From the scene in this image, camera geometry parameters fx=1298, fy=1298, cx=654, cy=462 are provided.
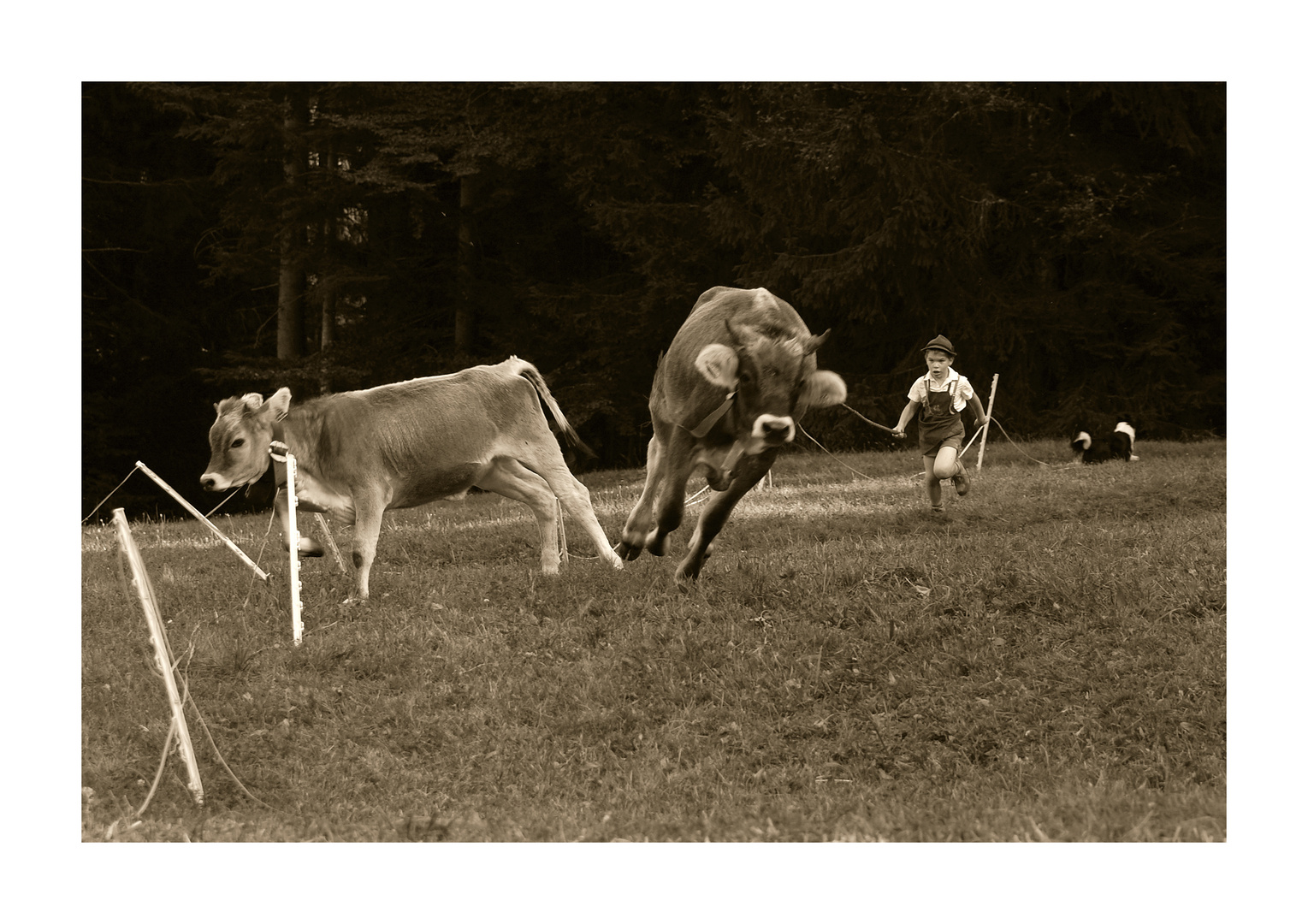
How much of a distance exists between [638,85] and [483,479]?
14480 mm

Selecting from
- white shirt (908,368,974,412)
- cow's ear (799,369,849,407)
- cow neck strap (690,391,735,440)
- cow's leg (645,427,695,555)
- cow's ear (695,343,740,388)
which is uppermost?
white shirt (908,368,974,412)

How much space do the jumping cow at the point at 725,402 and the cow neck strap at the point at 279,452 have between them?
118 inches

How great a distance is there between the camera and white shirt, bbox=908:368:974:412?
12.5 m

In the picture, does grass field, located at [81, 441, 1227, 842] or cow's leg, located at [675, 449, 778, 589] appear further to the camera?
cow's leg, located at [675, 449, 778, 589]

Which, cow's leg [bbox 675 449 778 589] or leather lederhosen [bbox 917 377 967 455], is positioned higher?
leather lederhosen [bbox 917 377 967 455]

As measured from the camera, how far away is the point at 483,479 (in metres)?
10.3

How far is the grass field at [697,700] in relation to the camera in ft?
21.1

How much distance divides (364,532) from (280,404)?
1092 mm

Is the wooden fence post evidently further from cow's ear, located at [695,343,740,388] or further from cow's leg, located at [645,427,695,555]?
cow's ear, located at [695,343,740,388]

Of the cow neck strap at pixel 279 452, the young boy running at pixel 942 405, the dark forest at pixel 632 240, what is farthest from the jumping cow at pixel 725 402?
the dark forest at pixel 632 240

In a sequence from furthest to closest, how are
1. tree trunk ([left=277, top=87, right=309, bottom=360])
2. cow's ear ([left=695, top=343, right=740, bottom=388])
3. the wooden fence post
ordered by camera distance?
tree trunk ([left=277, top=87, right=309, bottom=360]) → cow's ear ([left=695, top=343, right=740, bottom=388]) → the wooden fence post

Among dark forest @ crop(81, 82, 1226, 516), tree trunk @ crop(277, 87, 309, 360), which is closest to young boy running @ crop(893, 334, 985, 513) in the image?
dark forest @ crop(81, 82, 1226, 516)

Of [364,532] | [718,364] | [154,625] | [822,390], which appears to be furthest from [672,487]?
[364,532]

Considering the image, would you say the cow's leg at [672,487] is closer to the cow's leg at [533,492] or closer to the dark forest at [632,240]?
the cow's leg at [533,492]
